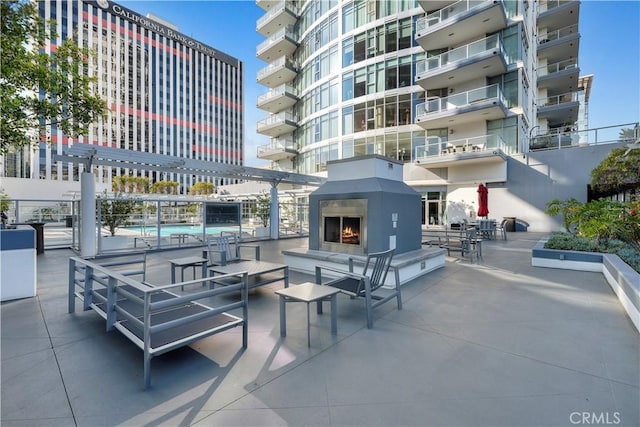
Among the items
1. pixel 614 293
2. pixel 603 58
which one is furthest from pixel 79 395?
pixel 603 58

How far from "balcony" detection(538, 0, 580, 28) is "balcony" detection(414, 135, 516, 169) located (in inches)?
549

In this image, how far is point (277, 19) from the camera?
31750 millimetres

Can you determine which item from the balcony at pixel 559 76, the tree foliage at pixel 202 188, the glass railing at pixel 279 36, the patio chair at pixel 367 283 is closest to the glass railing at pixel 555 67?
the balcony at pixel 559 76

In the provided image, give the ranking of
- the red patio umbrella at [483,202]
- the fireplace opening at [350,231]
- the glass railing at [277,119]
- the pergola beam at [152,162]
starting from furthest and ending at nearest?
the glass railing at [277,119]
the red patio umbrella at [483,202]
the pergola beam at [152,162]
the fireplace opening at [350,231]

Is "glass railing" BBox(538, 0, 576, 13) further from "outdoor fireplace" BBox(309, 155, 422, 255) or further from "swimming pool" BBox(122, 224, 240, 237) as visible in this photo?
"swimming pool" BBox(122, 224, 240, 237)

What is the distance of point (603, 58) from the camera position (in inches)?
1057

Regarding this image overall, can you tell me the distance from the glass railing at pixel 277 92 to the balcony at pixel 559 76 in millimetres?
22816

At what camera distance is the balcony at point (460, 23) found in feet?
58.5

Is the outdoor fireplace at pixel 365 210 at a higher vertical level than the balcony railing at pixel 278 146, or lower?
lower

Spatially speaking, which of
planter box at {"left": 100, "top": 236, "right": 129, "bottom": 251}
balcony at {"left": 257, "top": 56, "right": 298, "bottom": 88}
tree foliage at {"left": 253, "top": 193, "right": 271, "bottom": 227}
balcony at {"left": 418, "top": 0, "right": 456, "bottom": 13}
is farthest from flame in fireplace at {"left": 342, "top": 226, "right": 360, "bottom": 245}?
balcony at {"left": 257, "top": 56, "right": 298, "bottom": 88}

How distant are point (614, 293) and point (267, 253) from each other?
9060 millimetres

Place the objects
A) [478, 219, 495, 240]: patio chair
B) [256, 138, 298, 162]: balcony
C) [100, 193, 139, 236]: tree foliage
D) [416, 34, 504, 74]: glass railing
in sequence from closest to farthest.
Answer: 1. [100, 193, 139, 236]: tree foliage
2. [478, 219, 495, 240]: patio chair
3. [416, 34, 504, 74]: glass railing
4. [256, 138, 298, 162]: balcony

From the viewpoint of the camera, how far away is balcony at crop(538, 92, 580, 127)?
2391cm

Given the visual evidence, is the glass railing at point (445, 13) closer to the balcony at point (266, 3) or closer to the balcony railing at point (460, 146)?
the balcony railing at point (460, 146)
